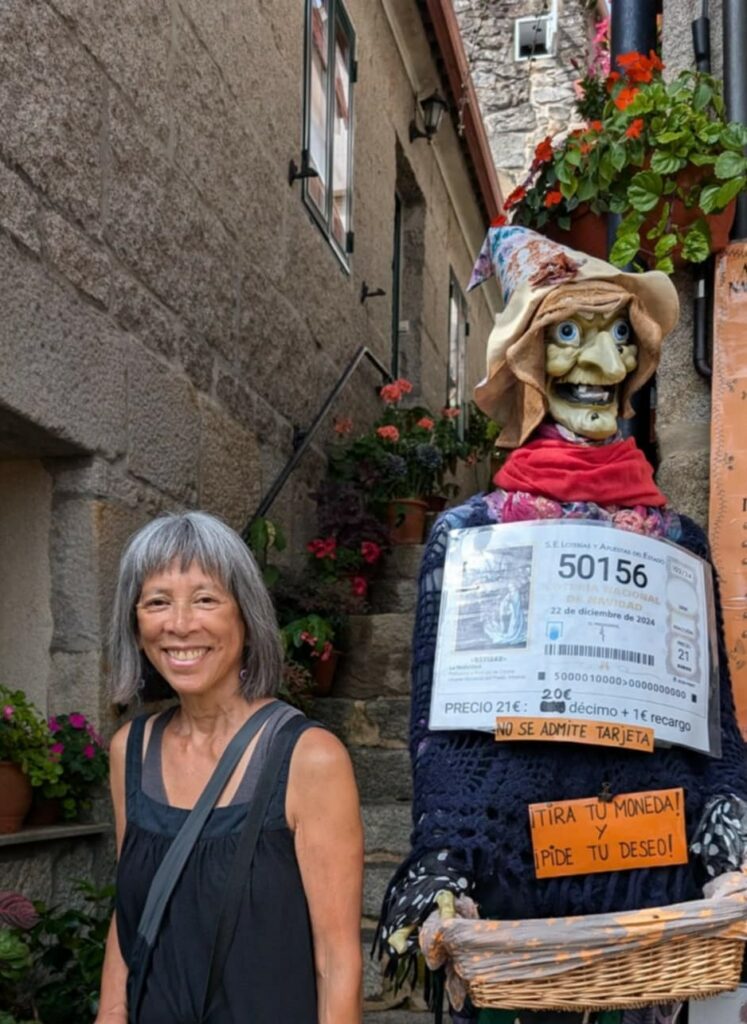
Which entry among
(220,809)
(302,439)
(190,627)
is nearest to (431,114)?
(302,439)

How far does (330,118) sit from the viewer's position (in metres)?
6.14

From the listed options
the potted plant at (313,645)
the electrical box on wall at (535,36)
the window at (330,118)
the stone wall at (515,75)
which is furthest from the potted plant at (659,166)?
the electrical box on wall at (535,36)

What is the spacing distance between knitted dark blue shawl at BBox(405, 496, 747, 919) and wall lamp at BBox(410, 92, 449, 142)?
7243 millimetres

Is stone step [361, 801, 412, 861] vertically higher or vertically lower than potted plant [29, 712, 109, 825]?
lower

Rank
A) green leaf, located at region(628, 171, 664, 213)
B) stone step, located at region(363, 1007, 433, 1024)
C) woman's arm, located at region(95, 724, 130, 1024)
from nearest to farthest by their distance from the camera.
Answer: woman's arm, located at region(95, 724, 130, 1024) < green leaf, located at region(628, 171, 664, 213) < stone step, located at region(363, 1007, 433, 1024)

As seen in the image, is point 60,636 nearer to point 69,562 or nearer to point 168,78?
point 69,562

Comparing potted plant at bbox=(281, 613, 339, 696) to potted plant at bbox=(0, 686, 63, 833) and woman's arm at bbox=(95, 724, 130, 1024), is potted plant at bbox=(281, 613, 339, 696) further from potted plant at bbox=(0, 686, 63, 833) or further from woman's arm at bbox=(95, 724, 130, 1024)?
woman's arm at bbox=(95, 724, 130, 1024)

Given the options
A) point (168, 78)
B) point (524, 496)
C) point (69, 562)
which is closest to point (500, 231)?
point (524, 496)

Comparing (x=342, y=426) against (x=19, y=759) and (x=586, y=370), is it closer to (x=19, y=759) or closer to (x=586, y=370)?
(x=19, y=759)

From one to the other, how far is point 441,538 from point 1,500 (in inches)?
69.0

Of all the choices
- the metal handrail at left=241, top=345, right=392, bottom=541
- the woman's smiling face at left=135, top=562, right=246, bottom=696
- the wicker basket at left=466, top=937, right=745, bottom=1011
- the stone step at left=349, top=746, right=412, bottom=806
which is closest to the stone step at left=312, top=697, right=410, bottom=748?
the stone step at left=349, top=746, right=412, bottom=806

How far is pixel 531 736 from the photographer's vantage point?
72.4 inches

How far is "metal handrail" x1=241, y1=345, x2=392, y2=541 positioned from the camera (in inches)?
193

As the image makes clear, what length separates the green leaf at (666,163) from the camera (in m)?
2.58
